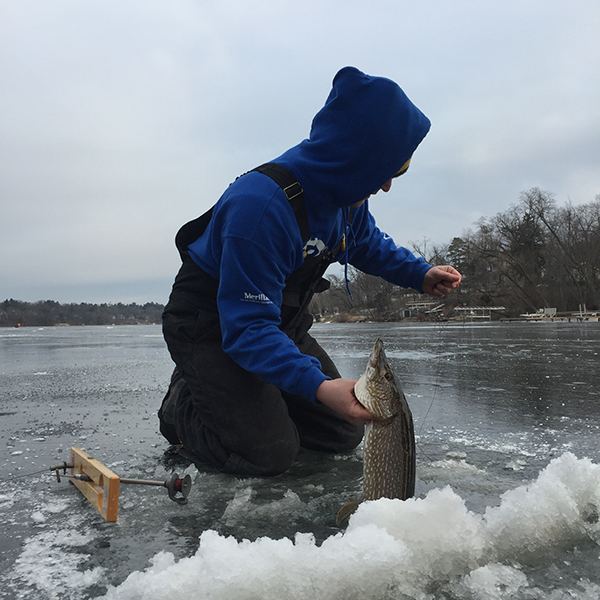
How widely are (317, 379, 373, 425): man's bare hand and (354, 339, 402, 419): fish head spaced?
0.9 inches

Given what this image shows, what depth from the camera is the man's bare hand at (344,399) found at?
5.89 feet

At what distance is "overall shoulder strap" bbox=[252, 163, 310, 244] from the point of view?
2.37m

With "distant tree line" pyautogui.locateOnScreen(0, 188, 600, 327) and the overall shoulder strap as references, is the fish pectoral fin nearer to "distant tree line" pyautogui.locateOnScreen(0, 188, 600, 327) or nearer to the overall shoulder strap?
the overall shoulder strap

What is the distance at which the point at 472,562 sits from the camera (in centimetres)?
140

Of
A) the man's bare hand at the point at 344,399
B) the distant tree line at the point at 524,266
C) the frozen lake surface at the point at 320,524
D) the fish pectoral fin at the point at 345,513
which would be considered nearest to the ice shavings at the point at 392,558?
the frozen lake surface at the point at 320,524

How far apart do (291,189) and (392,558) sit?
1.68 metres

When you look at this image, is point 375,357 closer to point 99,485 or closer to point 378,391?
point 378,391

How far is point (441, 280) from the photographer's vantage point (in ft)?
10.1

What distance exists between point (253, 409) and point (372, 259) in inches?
59.7

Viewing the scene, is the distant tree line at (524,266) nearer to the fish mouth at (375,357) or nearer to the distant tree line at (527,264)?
the distant tree line at (527,264)

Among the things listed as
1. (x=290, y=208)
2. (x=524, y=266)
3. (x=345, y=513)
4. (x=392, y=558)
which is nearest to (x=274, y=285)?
(x=290, y=208)

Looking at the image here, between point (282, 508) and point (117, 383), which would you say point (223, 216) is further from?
point (117, 383)

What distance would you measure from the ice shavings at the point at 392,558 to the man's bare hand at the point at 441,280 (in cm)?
162

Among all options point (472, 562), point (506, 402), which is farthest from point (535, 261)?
point (472, 562)
